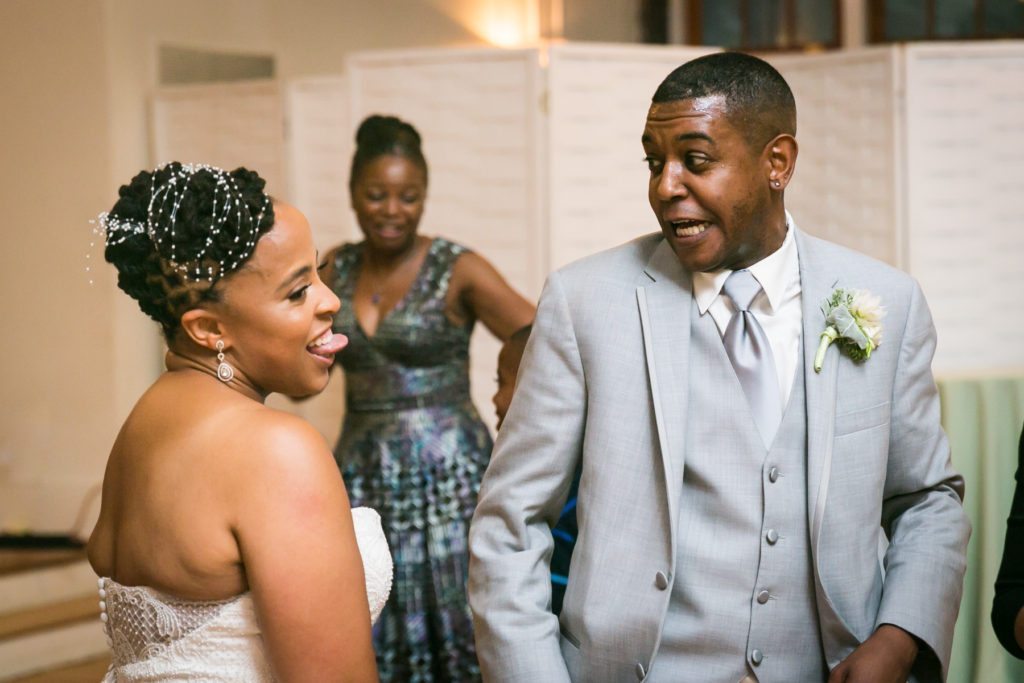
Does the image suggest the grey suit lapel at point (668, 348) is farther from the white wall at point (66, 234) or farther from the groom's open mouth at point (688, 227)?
the white wall at point (66, 234)

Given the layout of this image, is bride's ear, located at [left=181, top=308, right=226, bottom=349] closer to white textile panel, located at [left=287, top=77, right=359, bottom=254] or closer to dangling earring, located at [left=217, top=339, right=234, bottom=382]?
dangling earring, located at [left=217, top=339, right=234, bottom=382]

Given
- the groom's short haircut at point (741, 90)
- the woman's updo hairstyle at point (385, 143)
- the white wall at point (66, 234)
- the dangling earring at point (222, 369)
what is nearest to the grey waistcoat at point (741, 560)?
the groom's short haircut at point (741, 90)

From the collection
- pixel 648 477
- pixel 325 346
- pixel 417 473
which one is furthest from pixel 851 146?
pixel 325 346

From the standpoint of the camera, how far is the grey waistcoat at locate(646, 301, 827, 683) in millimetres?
1956

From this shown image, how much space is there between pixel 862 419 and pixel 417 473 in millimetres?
1910

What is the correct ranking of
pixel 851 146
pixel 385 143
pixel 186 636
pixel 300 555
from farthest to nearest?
1. pixel 851 146
2. pixel 385 143
3. pixel 186 636
4. pixel 300 555

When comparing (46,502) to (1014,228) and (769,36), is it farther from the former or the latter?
(769,36)

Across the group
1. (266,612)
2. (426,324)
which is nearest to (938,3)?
(426,324)

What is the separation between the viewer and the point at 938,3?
8742 millimetres

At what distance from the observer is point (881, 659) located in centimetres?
193

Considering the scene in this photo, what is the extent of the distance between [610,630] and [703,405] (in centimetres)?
38

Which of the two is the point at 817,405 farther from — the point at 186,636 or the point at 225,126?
the point at 225,126

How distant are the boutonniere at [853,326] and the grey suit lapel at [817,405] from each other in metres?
0.01

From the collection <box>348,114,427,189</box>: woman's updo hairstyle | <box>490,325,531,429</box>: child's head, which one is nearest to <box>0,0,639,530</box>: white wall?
<box>348,114,427,189</box>: woman's updo hairstyle
